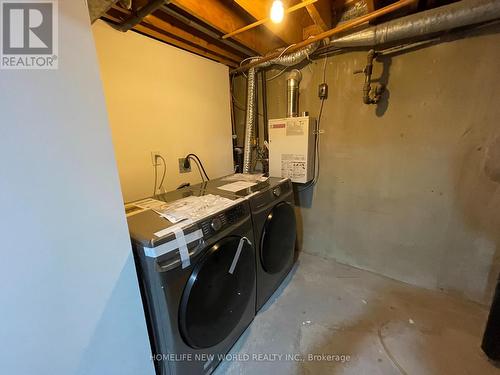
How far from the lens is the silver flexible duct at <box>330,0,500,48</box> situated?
113 cm

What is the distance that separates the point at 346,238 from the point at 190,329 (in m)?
1.61

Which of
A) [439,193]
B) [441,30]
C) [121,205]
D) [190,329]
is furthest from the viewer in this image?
[439,193]

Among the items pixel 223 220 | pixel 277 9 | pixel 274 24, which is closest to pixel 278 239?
pixel 223 220

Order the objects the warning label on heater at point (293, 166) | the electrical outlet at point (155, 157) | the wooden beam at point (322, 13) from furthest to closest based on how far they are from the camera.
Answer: the warning label on heater at point (293, 166) → the electrical outlet at point (155, 157) → the wooden beam at point (322, 13)

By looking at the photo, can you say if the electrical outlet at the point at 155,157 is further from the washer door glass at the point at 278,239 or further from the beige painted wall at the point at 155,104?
the washer door glass at the point at 278,239

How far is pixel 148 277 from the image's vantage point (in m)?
0.85

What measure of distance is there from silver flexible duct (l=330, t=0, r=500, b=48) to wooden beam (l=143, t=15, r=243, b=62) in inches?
38.5

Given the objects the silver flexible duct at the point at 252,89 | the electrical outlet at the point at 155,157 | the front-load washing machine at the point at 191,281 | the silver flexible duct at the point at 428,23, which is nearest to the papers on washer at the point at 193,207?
the front-load washing machine at the point at 191,281

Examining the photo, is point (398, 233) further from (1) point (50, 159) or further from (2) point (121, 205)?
(1) point (50, 159)

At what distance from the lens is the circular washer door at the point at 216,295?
35.8 inches

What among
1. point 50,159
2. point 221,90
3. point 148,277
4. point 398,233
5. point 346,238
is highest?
point 221,90

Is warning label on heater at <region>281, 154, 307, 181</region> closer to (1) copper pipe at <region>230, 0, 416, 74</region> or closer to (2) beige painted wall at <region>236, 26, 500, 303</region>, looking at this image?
(2) beige painted wall at <region>236, 26, 500, 303</region>

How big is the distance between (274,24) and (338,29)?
0.44 meters

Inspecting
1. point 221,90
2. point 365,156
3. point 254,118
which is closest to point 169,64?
point 221,90
